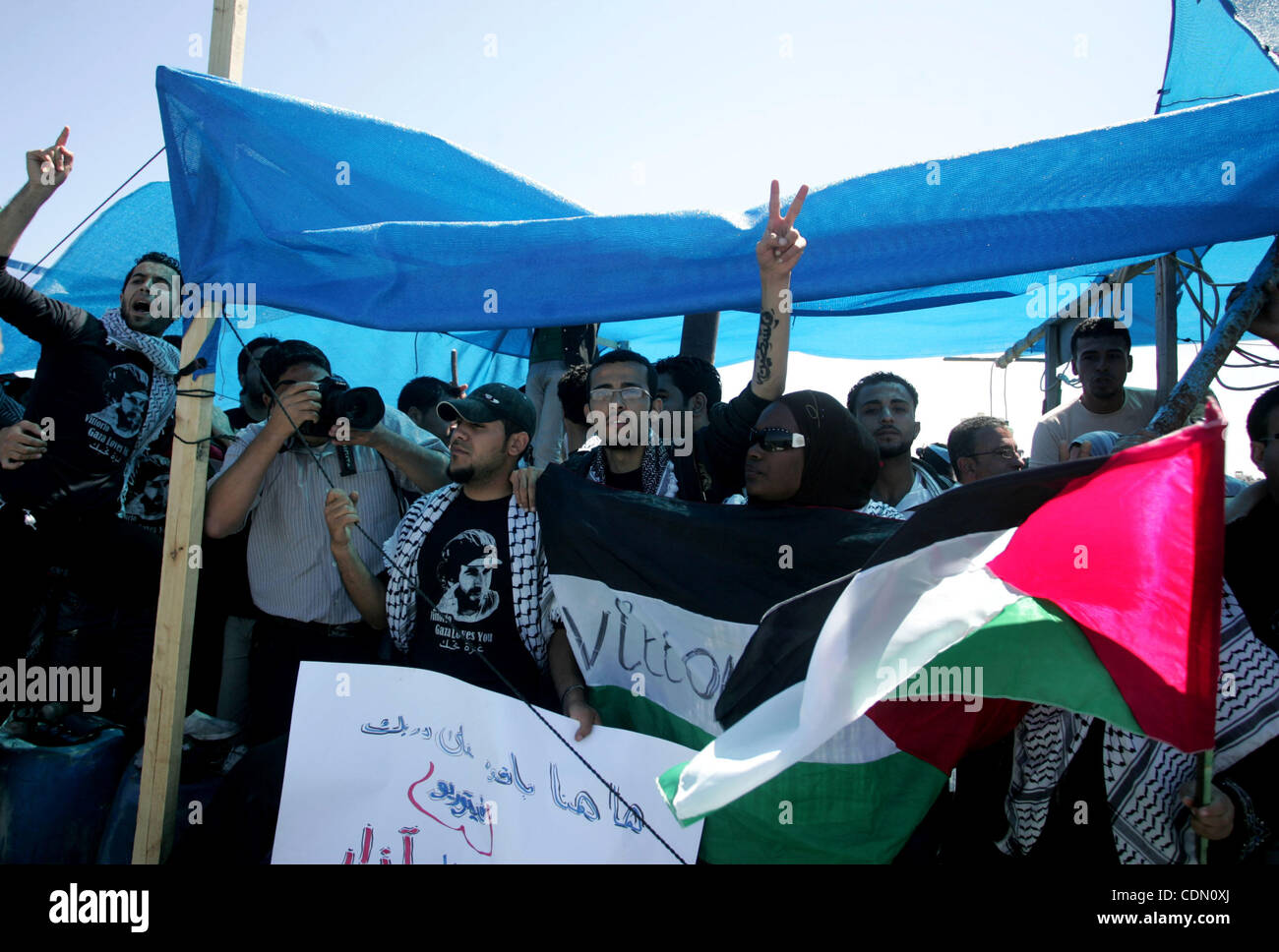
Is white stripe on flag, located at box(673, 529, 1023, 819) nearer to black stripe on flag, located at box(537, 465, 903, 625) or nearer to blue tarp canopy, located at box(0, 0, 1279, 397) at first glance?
black stripe on flag, located at box(537, 465, 903, 625)

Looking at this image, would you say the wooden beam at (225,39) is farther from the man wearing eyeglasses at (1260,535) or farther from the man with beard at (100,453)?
the man wearing eyeglasses at (1260,535)

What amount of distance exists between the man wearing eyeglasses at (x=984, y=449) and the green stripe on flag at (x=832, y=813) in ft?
5.42

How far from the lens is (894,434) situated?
3.30 meters

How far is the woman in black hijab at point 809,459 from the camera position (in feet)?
8.04

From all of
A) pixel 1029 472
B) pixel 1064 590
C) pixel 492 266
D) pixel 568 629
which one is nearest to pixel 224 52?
pixel 492 266

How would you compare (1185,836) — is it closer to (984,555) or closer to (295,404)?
(984,555)

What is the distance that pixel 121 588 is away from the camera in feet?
9.91

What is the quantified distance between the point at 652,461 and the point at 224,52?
1792 millimetres

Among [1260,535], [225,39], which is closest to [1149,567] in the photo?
[1260,535]

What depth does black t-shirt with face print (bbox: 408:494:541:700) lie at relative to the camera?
8.16 feet

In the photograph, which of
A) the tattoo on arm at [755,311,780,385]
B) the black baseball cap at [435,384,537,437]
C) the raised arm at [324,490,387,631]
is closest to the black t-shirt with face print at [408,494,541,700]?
the raised arm at [324,490,387,631]

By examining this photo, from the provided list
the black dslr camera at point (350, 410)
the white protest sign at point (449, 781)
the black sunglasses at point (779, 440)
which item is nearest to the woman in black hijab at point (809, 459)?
the black sunglasses at point (779, 440)

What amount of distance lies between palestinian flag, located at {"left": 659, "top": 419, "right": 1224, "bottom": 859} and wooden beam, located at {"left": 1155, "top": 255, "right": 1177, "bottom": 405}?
236cm

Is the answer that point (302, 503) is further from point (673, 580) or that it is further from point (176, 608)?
point (673, 580)
